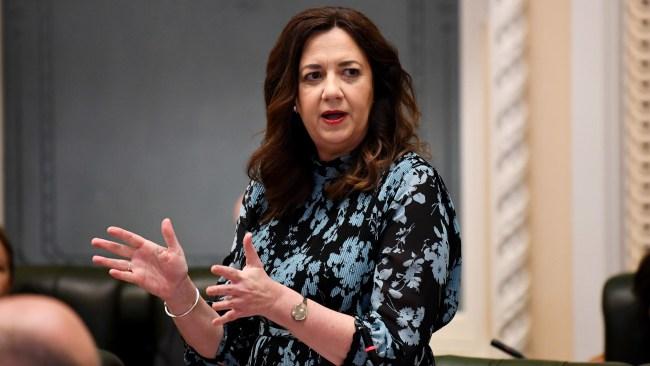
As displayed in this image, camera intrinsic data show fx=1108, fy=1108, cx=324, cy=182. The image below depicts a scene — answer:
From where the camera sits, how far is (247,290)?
165 centimetres

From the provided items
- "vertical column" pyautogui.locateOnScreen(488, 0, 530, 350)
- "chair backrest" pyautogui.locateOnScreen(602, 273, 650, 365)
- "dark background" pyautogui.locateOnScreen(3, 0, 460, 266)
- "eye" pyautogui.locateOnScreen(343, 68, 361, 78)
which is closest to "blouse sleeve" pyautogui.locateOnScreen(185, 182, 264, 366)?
"eye" pyautogui.locateOnScreen(343, 68, 361, 78)

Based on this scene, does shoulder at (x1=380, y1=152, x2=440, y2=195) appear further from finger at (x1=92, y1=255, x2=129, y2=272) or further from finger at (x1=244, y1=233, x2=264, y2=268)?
finger at (x1=92, y1=255, x2=129, y2=272)

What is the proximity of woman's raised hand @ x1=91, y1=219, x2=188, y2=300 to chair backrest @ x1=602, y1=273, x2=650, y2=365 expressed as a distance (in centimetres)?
151

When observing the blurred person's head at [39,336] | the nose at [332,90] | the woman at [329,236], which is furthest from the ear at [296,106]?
the blurred person's head at [39,336]

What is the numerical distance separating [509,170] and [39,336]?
323 centimetres

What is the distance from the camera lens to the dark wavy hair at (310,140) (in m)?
1.93

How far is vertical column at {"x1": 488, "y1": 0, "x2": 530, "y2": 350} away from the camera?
3951 millimetres

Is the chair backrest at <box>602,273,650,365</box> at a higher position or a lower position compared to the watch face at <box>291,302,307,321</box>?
lower

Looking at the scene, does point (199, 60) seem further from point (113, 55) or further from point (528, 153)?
point (528, 153)

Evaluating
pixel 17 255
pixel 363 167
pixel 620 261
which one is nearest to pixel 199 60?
pixel 17 255

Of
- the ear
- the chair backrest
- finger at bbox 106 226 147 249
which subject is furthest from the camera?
the chair backrest

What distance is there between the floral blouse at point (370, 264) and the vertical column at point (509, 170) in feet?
6.82

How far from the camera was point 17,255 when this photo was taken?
16.4ft

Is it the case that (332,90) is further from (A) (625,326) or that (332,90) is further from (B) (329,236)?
(A) (625,326)
